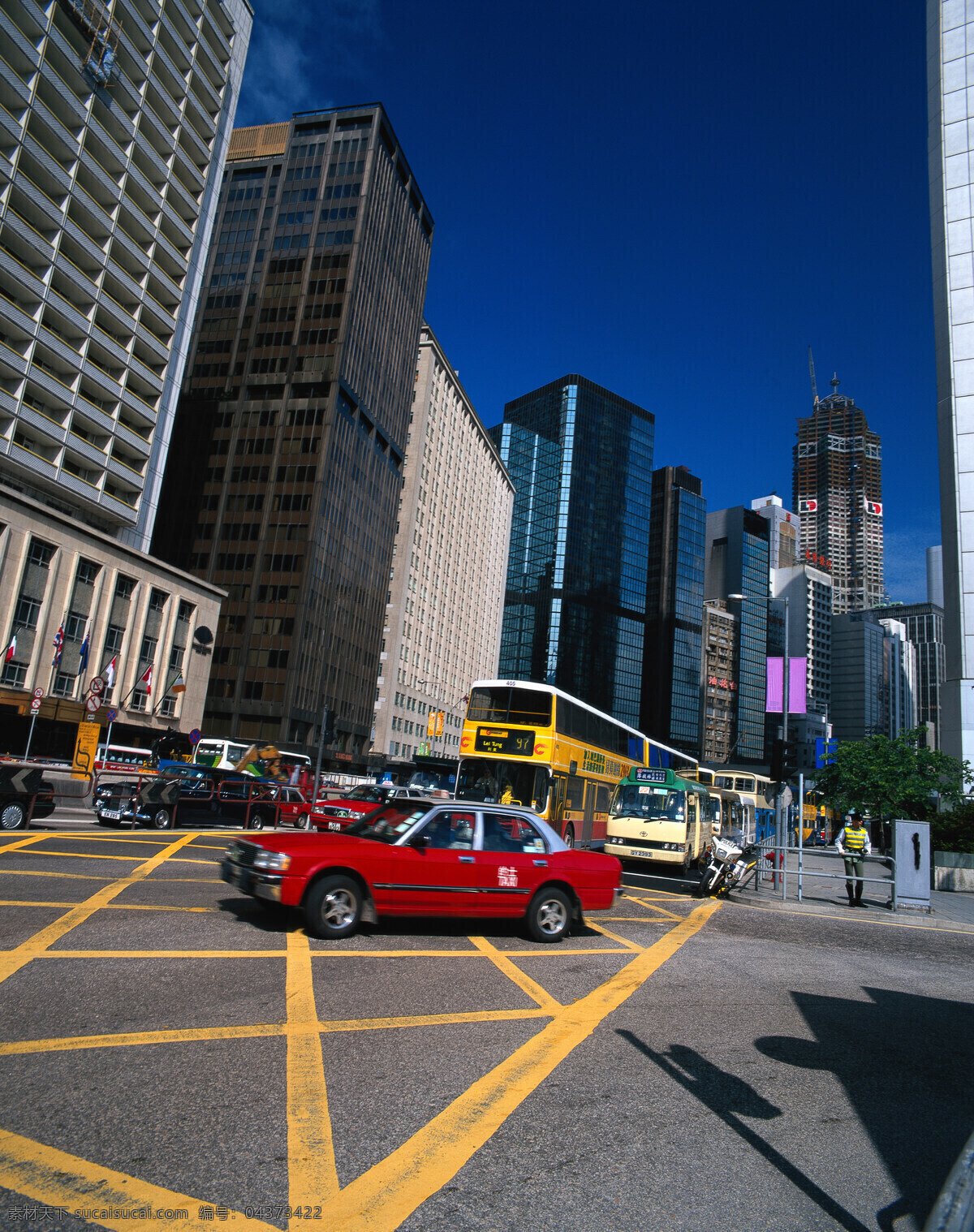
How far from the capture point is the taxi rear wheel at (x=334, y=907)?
8.23 m

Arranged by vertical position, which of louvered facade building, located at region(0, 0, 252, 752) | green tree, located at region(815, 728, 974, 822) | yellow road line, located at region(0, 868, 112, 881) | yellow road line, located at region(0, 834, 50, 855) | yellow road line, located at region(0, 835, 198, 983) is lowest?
yellow road line, located at region(0, 835, 198, 983)

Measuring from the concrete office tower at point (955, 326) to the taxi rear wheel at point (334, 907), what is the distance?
39.5 meters

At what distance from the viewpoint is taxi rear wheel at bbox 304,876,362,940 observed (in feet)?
27.0

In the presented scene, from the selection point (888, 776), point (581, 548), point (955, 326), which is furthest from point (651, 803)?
point (581, 548)

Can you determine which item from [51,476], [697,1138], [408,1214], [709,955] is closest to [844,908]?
[709,955]

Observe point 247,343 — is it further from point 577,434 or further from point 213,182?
point 577,434

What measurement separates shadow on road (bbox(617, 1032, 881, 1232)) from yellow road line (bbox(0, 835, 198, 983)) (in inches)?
197

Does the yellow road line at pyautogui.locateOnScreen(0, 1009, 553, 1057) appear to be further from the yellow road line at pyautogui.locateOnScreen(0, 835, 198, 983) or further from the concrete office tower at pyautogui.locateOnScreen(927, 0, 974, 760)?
the concrete office tower at pyautogui.locateOnScreen(927, 0, 974, 760)

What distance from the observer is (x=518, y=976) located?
7.75m

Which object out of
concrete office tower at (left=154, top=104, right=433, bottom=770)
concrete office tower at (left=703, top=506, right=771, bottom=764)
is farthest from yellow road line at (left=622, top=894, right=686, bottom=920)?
concrete office tower at (left=703, top=506, right=771, bottom=764)

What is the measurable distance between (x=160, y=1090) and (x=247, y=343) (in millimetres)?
81859

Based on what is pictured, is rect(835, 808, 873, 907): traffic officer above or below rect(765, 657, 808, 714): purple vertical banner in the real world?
below

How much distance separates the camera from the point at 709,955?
9664 millimetres

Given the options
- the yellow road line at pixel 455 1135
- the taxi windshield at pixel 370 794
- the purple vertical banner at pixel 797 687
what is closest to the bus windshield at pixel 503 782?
the taxi windshield at pixel 370 794
